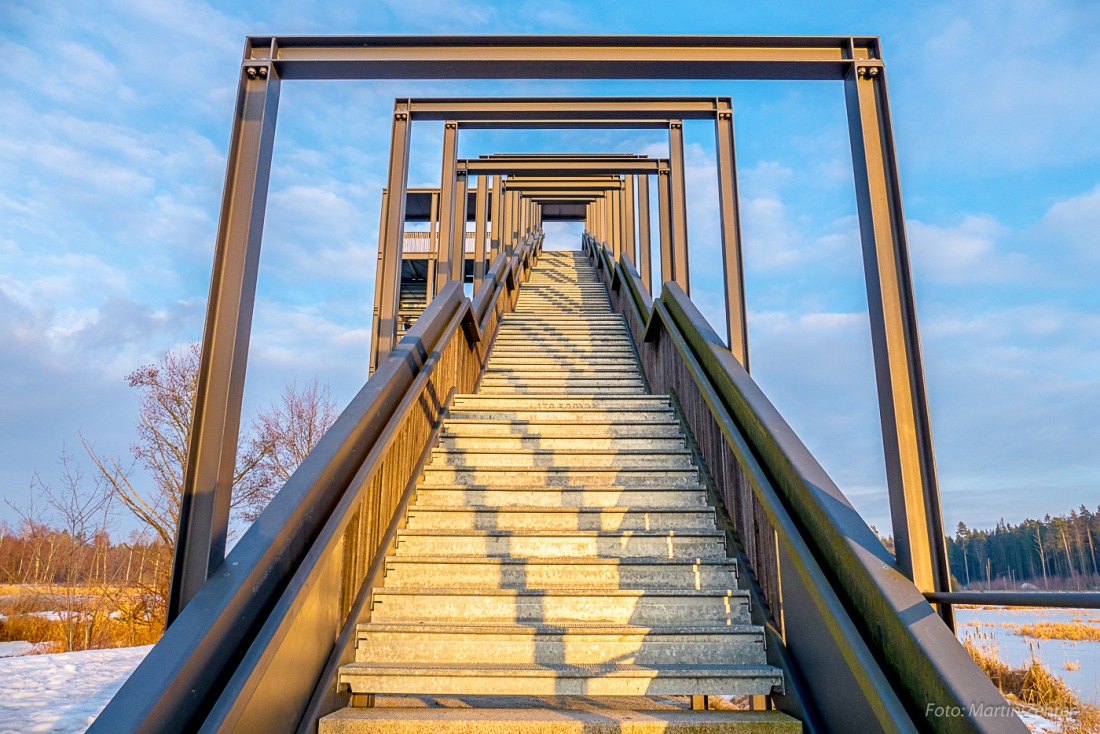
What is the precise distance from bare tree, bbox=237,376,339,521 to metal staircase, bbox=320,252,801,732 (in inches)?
446

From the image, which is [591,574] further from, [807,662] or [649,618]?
[807,662]

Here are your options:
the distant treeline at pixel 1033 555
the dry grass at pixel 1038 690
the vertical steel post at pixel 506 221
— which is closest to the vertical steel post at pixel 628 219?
the vertical steel post at pixel 506 221

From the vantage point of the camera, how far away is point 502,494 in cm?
371

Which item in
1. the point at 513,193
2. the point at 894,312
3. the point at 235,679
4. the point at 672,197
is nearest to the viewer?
the point at 235,679

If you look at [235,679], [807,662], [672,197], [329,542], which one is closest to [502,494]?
[329,542]

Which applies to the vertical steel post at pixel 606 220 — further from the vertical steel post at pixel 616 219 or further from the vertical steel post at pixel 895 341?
the vertical steel post at pixel 895 341

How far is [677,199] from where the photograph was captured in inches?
260

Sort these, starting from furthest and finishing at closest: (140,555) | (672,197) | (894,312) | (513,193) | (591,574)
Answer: (513,193), (140,555), (672,197), (591,574), (894,312)

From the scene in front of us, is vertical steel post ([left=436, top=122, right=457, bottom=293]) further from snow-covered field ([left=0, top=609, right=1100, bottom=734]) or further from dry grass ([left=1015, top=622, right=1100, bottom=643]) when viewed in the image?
dry grass ([left=1015, top=622, right=1100, bottom=643])

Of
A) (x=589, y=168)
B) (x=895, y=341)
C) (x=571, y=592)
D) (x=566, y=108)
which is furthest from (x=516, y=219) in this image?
(x=895, y=341)

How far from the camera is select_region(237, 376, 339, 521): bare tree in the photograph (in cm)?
1462

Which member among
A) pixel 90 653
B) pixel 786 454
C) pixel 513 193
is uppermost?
pixel 513 193

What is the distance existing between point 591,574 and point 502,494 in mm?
828

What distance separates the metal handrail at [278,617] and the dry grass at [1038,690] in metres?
6.36
